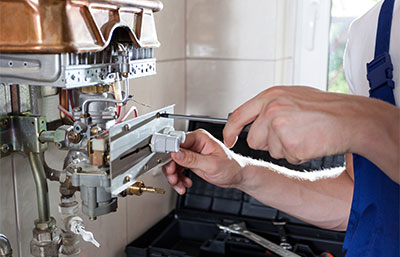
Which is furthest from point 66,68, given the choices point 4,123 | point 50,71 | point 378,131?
point 378,131

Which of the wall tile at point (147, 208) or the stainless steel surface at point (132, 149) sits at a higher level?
the stainless steel surface at point (132, 149)

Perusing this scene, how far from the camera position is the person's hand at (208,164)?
792 mm

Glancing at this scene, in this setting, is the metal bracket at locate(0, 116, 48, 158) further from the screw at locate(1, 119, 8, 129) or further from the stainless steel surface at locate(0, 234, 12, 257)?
the stainless steel surface at locate(0, 234, 12, 257)

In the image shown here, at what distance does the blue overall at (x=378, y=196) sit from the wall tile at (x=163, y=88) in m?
0.56

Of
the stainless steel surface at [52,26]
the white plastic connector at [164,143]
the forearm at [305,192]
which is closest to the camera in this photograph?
the stainless steel surface at [52,26]

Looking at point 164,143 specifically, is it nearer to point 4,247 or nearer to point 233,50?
point 4,247

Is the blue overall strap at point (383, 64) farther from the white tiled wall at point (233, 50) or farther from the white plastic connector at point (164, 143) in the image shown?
the white tiled wall at point (233, 50)

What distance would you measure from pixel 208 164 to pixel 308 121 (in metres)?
0.28

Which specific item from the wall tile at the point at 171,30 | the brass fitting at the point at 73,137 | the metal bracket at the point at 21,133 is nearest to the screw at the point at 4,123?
the metal bracket at the point at 21,133

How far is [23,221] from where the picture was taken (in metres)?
0.80

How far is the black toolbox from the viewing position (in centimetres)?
116

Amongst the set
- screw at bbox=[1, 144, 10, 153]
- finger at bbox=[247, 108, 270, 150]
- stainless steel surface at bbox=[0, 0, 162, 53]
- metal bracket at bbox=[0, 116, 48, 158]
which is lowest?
screw at bbox=[1, 144, 10, 153]

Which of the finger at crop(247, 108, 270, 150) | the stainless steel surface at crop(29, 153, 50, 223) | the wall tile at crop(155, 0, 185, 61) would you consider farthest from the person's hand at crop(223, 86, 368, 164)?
the wall tile at crop(155, 0, 185, 61)

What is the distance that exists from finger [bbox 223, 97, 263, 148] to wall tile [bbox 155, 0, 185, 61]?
2.21 ft
